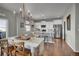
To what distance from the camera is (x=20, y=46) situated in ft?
9.02

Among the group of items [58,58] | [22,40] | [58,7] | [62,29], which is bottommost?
[58,58]

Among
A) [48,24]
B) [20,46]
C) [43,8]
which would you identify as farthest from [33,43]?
[43,8]

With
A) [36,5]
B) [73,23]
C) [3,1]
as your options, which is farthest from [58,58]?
[3,1]

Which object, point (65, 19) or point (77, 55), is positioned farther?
point (65, 19)

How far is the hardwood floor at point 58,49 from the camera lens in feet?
9.05

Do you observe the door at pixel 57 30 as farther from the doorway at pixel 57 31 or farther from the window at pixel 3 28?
the window at pixel 3 28

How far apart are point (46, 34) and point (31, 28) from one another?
0.39 metres

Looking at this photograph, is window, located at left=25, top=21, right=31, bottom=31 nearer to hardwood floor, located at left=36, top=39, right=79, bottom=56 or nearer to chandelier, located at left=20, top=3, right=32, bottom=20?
chandelier, located at left=20, top=3, right=32, bottom=20

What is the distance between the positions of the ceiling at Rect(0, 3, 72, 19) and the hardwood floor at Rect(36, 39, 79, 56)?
667mm

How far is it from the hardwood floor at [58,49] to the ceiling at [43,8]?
0.67 metres

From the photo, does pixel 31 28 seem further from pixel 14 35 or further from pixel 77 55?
pixel 77 55

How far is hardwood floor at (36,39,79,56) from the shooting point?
2.76 meters

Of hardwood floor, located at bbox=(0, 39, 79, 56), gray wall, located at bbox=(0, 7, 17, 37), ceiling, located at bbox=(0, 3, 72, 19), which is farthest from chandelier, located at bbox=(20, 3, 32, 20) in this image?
hardwood floor, located at bbox=(0, 39, 79, 56)

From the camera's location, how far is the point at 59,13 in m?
2.82
